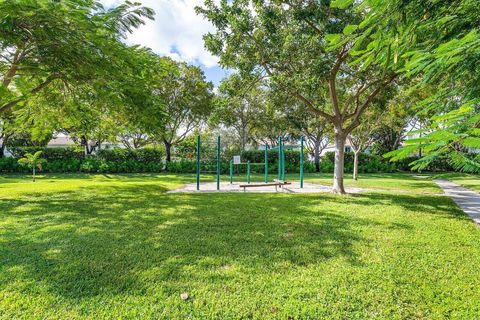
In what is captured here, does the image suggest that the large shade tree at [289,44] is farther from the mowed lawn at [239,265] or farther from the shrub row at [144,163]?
the shrub row at [144,163]

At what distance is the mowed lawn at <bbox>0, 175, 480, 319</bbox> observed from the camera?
100 inches

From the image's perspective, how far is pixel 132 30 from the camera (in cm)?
647

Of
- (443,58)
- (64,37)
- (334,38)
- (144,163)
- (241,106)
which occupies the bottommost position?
(144,163)

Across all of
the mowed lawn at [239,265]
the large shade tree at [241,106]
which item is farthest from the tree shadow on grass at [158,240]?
the large shade tree at [241,106]

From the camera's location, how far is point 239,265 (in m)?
3.44

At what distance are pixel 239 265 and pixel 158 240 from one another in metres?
1.67

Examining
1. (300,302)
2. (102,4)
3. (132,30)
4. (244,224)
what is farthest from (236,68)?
(300,302)

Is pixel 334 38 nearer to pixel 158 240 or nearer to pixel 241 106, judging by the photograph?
pixel 158 240

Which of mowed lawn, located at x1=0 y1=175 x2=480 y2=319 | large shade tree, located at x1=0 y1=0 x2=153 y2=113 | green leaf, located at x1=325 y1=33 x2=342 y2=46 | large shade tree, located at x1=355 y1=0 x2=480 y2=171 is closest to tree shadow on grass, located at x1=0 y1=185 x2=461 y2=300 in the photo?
mowed lawn, located at x1=0 y1=175 x2=480 y2=319

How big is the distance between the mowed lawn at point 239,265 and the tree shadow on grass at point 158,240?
2cm

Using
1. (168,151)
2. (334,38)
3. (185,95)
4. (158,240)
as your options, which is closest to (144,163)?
(168,151)

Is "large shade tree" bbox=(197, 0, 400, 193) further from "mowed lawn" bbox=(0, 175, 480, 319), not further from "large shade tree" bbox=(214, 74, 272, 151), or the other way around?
"mowed lawn" bbox=(0, 175, 480, 319)

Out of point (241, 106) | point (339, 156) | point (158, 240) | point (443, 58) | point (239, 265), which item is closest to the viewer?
point (443, 58)

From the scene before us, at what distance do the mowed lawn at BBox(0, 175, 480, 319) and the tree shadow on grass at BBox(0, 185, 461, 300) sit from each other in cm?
2
